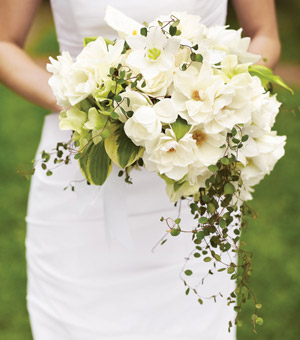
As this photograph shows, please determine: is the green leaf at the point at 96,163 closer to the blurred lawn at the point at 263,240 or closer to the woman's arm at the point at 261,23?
the woman's arm at the point at 261,23

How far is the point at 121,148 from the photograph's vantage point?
1594mm

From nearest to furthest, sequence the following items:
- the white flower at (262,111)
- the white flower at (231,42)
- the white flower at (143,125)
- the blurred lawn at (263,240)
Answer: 1. the white flower at (143,125)
2. the white flower at (262,111)
3. the white flower at (231,42)
4. the blurred lawn at (263,240)

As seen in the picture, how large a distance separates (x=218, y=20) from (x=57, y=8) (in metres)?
0.54

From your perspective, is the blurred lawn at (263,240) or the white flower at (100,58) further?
the blurred lawn at (263,240)

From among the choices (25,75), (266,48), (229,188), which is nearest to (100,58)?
(229,188)

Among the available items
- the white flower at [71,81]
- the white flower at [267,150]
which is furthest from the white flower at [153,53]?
the white flower at [267,150]

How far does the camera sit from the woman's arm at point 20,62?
2.17 metres

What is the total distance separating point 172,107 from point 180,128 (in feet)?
0.17

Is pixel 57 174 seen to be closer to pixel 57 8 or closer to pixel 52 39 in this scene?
pixel 57 8

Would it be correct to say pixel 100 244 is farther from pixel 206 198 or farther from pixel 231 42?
pixel 231 42

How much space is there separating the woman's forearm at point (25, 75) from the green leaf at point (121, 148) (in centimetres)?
60

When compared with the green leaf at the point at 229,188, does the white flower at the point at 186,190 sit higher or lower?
lower

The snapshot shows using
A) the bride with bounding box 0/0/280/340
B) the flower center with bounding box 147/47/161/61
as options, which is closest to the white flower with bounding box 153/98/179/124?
the flower center with bounding box 147/47/161/61

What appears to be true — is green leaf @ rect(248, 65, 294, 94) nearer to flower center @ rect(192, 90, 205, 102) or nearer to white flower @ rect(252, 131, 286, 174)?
white flower @ rect(252, 131, 286, 174)
